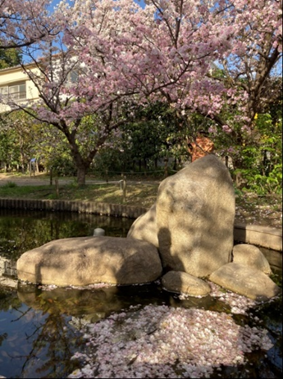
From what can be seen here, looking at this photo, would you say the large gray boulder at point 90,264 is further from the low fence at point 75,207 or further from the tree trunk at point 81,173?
the tree trunk at point 81,173

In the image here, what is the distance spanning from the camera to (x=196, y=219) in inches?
243

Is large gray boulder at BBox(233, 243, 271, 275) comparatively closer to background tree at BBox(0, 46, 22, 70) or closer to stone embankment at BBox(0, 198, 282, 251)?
stone embankment at BBox(0, 198, 282, 251)

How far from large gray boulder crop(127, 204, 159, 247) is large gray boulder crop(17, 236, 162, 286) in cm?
74

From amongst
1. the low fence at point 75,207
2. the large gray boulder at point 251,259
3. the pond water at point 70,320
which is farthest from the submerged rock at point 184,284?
the low fence at point 75,207

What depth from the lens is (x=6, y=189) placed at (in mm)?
17922

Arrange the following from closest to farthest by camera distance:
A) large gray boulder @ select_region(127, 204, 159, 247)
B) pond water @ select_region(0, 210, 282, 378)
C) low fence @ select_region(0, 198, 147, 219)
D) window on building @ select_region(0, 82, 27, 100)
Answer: pond water @ select_region(0, 210, 282, 378), large gray boulder @ select_region(127, 204, 159, 247), low fence @ select_region(0, 198, 147, 219), window on building @ select_region(0, 82, 27, 100)

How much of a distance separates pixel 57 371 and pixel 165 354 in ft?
4.14

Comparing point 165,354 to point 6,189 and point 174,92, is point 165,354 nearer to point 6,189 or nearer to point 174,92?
point 174,92

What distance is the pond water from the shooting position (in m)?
3.82

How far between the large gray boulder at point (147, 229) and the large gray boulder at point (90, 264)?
744 millimetres

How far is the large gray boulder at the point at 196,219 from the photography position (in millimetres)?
6211

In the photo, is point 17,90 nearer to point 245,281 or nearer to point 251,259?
point 251,259

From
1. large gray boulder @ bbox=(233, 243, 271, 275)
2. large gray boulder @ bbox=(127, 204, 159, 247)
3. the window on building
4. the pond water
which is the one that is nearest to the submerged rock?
the pond water

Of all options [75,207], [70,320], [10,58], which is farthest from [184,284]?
[10,58]
